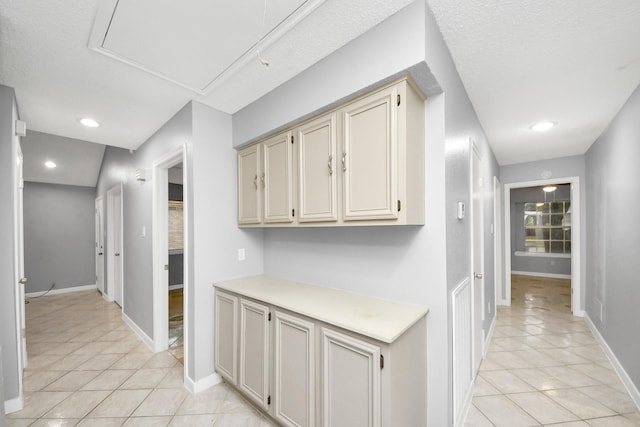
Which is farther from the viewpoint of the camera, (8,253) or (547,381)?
(547,381)

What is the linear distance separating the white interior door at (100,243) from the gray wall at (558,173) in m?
7.61

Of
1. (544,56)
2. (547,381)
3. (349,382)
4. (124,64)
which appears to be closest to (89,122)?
(124,64)

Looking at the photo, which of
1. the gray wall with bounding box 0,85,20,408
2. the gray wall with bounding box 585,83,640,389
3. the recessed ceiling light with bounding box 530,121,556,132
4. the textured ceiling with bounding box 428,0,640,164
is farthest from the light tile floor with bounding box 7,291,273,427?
the recessed ceiling light with bounding box 530,121,556,132

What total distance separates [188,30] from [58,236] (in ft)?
20.8

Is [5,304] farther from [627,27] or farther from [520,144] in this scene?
[520,144]

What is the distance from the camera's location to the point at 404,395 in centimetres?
131

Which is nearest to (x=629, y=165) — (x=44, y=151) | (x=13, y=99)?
(x=13, y=99)

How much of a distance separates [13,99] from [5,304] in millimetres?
Result: 1551

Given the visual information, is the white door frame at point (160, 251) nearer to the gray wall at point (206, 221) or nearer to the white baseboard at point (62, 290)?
the gray wall at point (206, 221)

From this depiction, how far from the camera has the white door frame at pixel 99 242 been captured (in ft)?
17.3

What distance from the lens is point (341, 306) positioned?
1.63 meters

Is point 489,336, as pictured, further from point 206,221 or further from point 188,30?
point 188,30

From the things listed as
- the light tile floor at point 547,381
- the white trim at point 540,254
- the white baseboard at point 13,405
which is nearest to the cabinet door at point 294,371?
the light tile floor at point 547,381

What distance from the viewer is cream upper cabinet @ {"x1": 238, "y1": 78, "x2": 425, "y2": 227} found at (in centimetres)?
138
